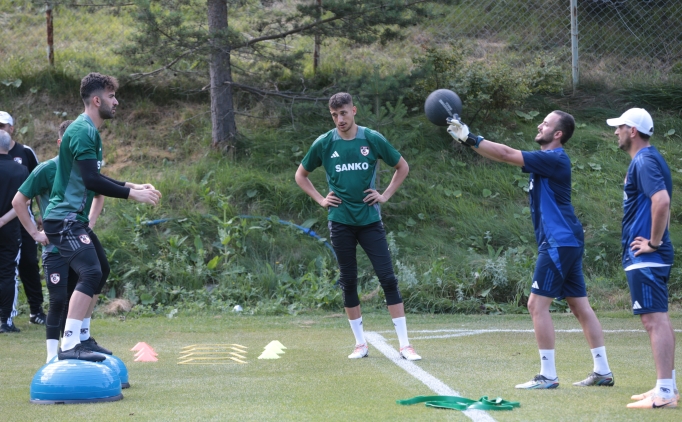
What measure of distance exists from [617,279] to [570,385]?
661 cm

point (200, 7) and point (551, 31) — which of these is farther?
point (551, 31)

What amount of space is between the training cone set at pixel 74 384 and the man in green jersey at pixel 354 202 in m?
2.60

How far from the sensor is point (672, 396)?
510cm

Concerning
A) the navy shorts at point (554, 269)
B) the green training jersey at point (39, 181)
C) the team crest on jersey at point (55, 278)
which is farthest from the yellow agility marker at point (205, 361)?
the navy shorts at point (554, 269)

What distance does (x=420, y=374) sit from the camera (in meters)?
6.39

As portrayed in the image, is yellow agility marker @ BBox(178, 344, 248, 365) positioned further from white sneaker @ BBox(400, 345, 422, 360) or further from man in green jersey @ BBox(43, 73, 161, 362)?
white sneaker @ BBox(400, 345, 422, 360)

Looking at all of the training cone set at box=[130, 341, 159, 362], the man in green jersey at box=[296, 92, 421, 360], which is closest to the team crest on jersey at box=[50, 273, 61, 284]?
the training cone set at box=[130, 341, 159, 362]

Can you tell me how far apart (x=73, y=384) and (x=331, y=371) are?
2.16m

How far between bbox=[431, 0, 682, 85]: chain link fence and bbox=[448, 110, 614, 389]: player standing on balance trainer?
12.0 m

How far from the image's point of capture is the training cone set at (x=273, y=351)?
24.7 feet

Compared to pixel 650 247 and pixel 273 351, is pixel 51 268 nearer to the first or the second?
pixel 273 351

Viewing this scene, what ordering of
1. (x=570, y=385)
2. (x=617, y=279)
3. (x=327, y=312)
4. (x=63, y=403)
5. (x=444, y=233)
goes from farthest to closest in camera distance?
(x=444, y=233)
(x=617, y=279)
(x=327, y=312)
(x=570, y=385)
(x=63, y=403)

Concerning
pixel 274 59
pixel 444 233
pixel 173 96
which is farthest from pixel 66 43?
pixel 444 233

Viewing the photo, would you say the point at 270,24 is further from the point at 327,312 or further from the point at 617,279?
the point at 617,279
